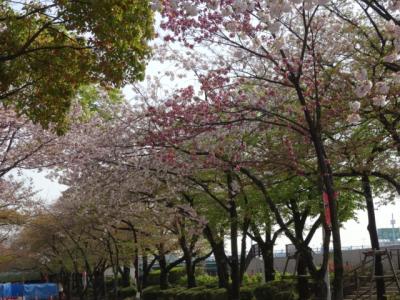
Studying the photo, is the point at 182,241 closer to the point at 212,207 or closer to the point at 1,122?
the point at 212,207

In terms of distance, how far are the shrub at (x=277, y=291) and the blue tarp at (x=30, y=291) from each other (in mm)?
27437

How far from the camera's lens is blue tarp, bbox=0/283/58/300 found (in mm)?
43469

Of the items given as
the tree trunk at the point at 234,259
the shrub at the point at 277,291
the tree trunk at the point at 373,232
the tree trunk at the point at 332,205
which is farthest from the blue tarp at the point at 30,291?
the tree trunk at the point at 332,205

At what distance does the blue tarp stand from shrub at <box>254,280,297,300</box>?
2744 cm

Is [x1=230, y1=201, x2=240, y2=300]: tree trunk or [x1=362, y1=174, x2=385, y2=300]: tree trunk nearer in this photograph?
[x1=362, y1=174, x2=385, y2=300]: tree trunk

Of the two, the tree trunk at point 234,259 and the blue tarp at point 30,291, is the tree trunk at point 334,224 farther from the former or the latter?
the blue tarp at point 30,291

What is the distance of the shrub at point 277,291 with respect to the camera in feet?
64.2

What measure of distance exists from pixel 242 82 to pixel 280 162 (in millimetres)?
1872

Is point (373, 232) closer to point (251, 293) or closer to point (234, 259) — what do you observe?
point (234, 259)

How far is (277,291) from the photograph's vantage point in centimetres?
2017

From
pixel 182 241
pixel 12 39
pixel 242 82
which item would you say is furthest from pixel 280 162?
pixel 182 241

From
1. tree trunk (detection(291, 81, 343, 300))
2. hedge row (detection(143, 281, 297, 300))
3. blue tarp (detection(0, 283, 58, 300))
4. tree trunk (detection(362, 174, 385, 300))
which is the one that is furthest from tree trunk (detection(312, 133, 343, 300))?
blue tarp (detection(0, 283, 58, 300))

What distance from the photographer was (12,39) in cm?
885

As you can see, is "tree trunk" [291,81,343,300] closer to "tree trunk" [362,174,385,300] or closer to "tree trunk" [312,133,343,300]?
"tree trunk" [312,133,343,300]
